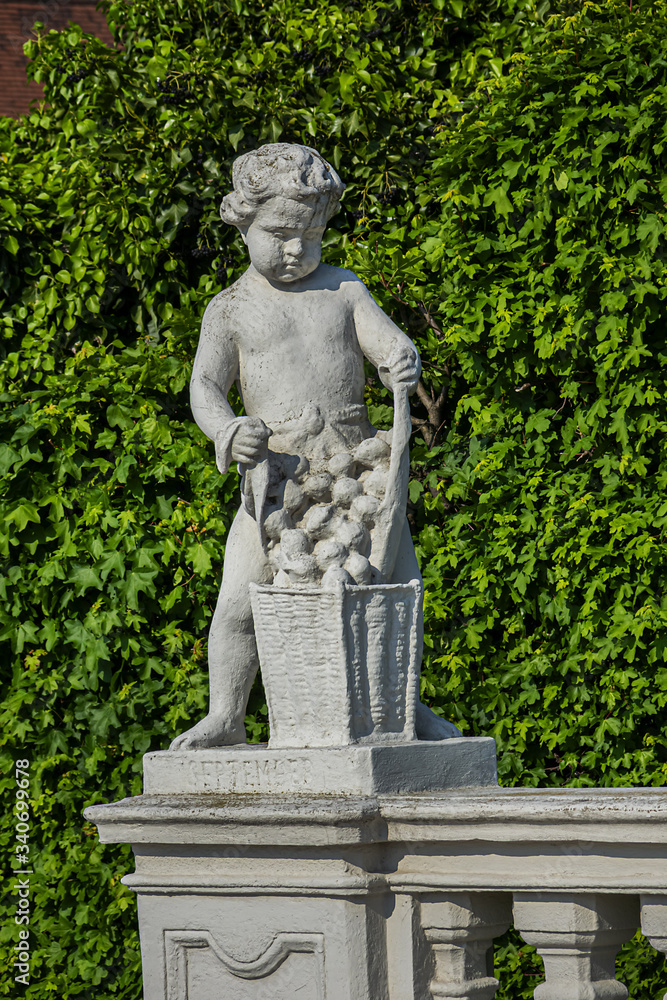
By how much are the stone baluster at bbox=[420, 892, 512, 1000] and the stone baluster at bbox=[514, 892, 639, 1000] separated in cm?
15

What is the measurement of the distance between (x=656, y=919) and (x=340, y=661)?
93 cm

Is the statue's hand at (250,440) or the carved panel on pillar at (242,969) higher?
the statue's hand at (250,440)

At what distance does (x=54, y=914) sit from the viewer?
5.52 m

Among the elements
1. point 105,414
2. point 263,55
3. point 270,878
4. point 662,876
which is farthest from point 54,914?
point 263,55

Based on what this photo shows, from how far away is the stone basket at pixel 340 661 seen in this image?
10.3ft

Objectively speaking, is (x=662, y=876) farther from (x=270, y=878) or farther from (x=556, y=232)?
(x=556, y=232)

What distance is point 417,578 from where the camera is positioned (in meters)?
3.38

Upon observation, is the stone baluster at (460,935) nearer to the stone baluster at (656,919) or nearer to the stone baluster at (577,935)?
the stone baluster at (577,935)

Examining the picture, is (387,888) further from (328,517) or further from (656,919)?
(328,517)

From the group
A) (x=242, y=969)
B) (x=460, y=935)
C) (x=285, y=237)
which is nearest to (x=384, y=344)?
(x=285, y=237)

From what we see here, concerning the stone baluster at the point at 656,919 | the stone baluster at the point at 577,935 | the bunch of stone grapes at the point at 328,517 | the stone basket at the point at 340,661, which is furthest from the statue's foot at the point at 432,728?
the stone baluster at the point at 656,919

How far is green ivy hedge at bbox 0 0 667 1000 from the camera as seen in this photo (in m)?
4.68

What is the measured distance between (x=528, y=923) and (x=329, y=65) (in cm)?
430

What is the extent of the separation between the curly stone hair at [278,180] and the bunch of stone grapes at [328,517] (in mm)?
688
